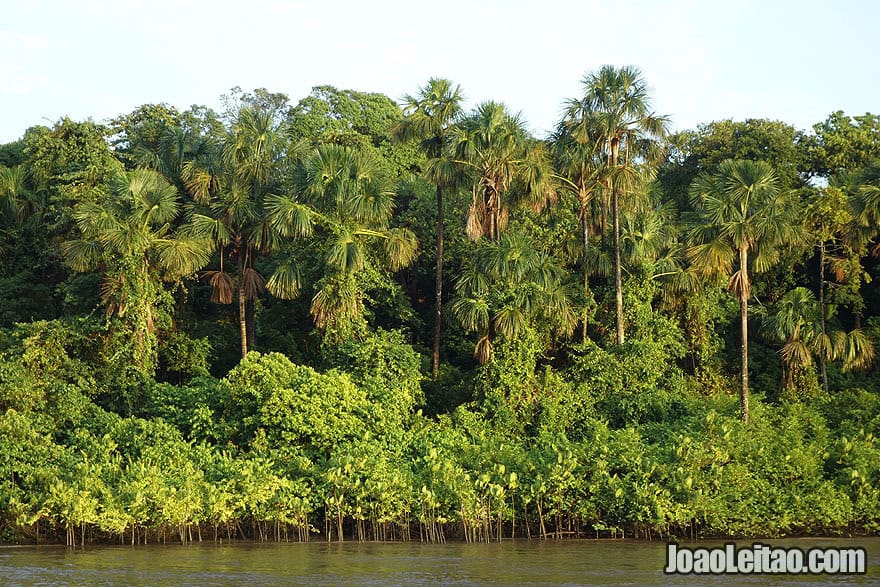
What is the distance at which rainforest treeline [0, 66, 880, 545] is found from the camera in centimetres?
2770

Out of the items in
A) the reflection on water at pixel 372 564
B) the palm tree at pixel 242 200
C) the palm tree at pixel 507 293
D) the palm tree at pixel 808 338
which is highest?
the palm tree at pixel 242 200

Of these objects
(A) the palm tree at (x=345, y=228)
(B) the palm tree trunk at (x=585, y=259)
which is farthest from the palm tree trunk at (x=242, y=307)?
(B) the palm tree trunk at (x=585, y=259)

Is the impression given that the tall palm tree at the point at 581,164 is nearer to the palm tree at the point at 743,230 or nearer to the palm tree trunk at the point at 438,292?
the palm tree trunk at the point at 438,292

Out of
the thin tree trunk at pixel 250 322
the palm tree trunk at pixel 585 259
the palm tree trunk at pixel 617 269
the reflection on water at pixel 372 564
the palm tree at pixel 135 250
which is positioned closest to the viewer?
the reflection on water at pixel 372 564

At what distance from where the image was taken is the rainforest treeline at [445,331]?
2770 cm

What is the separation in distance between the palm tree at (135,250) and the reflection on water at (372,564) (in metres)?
10.2

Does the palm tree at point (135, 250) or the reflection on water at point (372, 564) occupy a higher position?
the palm tree at point (135, 250)

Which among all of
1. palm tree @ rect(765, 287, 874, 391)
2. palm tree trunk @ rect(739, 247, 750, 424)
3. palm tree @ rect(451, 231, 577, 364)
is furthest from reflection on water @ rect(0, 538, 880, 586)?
palm tree @ rect(451, 231, 577, 364)

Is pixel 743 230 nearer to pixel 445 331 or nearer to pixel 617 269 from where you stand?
pixel 617 269

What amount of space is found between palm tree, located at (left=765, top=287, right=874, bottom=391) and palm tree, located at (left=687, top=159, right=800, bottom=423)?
11.9 ft

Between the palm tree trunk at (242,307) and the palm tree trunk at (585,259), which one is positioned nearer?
the palm tree trunk at (242,307)

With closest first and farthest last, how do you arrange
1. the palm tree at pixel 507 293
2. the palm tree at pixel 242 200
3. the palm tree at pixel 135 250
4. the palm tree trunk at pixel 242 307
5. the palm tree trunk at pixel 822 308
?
the palm tree at pixel 507 293 → the palm tree at pixel 135 250 → the palm tree trunk at pixel 822 308 → the palm tree trunk at pixel 242 307 → the palm tree at pixel 242 200

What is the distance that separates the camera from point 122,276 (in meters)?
35.3

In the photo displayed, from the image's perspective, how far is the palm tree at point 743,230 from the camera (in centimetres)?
3120
